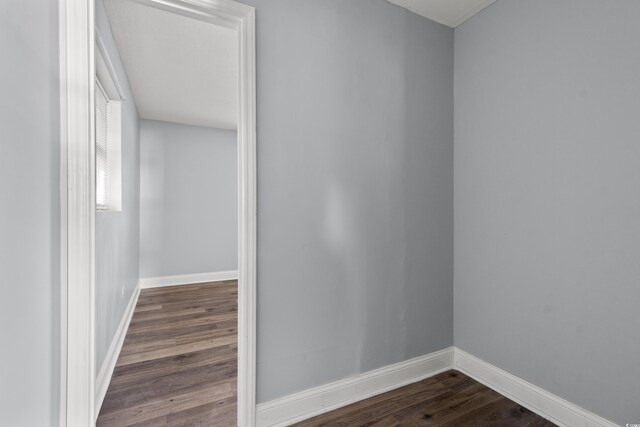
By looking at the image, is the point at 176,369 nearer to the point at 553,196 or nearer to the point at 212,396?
the point at 212,396

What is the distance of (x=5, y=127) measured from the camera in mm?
779

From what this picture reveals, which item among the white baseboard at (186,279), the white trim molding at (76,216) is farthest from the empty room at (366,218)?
the white baseboard at (186,279)

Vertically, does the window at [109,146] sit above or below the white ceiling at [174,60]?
below

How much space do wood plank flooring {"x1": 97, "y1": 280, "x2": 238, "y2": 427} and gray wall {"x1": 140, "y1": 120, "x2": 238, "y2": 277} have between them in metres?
1.20

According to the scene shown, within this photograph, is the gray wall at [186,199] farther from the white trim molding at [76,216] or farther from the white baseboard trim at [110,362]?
the white trim molding at [76,216]

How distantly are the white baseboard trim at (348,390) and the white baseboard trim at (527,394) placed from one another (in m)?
0.15

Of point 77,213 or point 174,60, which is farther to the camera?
point 174,60

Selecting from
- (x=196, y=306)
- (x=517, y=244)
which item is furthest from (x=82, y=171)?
(x=196, y=306)

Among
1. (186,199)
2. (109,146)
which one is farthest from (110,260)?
(186,199)

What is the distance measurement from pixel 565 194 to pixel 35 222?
94.9 inches

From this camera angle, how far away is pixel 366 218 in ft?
6.34

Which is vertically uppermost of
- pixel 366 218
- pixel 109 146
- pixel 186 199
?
pixel 109 146

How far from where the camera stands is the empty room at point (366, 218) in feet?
3.70

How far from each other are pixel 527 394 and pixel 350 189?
5.41 ft
